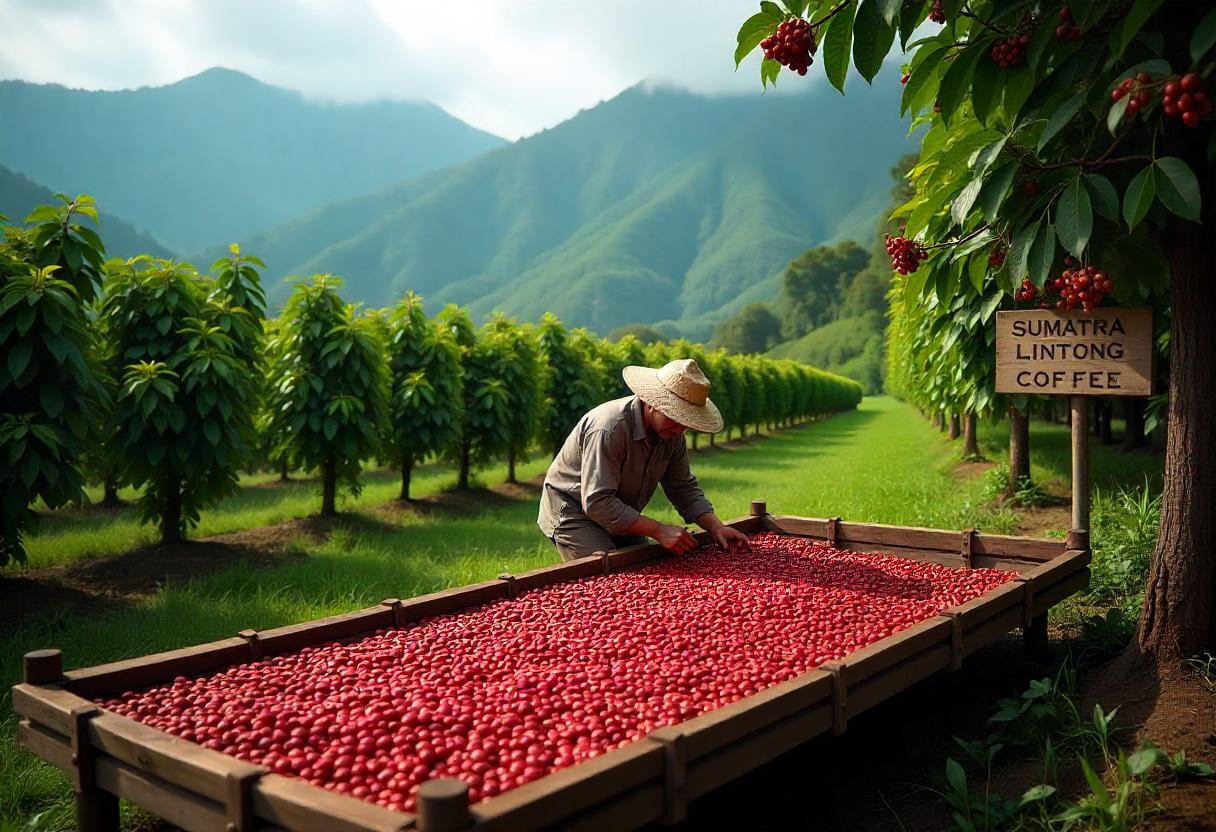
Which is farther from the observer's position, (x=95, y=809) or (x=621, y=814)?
(x=95, y=809)

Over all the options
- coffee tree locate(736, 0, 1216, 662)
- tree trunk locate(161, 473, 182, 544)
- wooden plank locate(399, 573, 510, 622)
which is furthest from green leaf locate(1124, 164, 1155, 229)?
tree trunk locate(161, 473, 182, 544)

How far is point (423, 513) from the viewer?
11.2 m

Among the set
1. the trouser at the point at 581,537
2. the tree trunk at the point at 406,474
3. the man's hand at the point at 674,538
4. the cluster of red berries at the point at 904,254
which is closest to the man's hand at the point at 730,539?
the man's hand at the point at 674,538

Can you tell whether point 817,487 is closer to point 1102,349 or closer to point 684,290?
point 1102,349

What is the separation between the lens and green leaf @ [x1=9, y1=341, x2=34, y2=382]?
5617 mm

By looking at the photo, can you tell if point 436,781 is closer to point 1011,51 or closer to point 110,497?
point 1011,51

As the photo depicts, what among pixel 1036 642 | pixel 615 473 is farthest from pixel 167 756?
pixel 1036 642

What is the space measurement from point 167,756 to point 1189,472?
409 centimetres

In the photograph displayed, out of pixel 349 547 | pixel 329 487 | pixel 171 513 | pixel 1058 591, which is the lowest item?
pixel 349 547

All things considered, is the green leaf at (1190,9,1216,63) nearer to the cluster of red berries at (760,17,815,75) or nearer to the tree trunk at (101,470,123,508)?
the cluster of red berries at (760,17,815,75)

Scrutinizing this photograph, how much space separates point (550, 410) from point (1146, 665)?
12151 millimetres

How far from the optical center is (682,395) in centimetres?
467

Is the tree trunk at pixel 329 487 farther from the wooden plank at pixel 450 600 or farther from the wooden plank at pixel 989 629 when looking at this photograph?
the wooden plank at pixel 989 629

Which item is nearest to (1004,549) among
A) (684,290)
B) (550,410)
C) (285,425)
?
(285,425)
